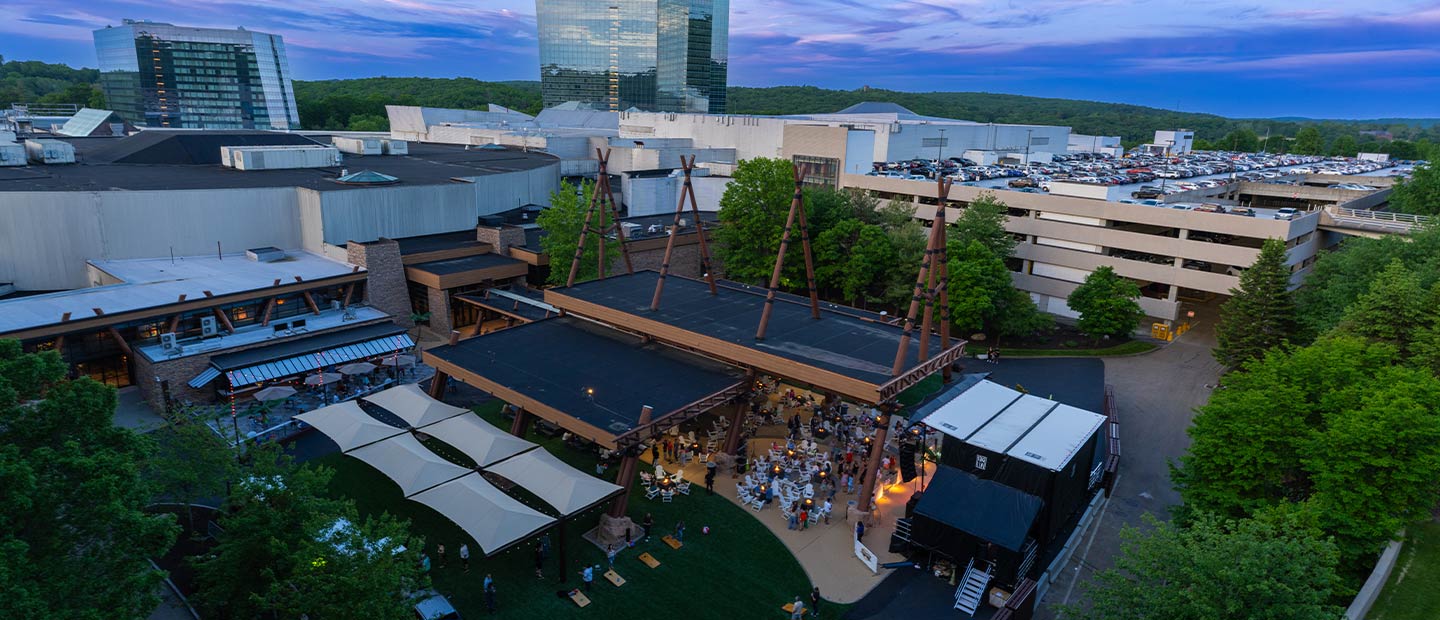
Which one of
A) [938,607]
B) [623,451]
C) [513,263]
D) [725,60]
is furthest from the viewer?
[725,60]

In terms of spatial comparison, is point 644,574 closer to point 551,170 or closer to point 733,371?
point 733,371

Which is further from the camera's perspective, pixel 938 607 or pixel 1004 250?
pixel 1004 250

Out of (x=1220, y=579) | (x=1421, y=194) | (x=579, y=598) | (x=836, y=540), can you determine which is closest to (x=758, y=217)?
(x=836, y=540)

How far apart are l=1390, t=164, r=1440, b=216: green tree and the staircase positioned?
5946 centimetres

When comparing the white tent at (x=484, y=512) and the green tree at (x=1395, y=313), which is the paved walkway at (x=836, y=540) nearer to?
the white tent at (x=484, y=512)

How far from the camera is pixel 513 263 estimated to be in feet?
144

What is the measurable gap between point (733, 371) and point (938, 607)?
11.7 m

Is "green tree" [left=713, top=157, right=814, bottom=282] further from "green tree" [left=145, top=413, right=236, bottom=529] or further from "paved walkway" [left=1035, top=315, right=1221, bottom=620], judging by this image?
"green tree" [left=145, top=413, right=236, bottom=529]

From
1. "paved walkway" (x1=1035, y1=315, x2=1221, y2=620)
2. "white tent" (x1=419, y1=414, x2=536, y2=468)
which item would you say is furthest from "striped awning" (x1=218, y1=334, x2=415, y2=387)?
"paved walkway" (x1=1035, y1=315, x2=1221, y2=620)

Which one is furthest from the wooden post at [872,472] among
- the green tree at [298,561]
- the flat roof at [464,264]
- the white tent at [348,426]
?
the flat roof at [464,264]

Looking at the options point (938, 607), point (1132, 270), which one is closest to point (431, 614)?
point (938, 607)

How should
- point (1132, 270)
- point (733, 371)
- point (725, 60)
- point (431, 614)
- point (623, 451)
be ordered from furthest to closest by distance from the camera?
point (725, 60), point (1132, 270), point (733, 371), point (623, 451), point (431, 614)

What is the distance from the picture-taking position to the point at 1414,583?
19.9 meters

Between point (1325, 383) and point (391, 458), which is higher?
point (1325, 383)
